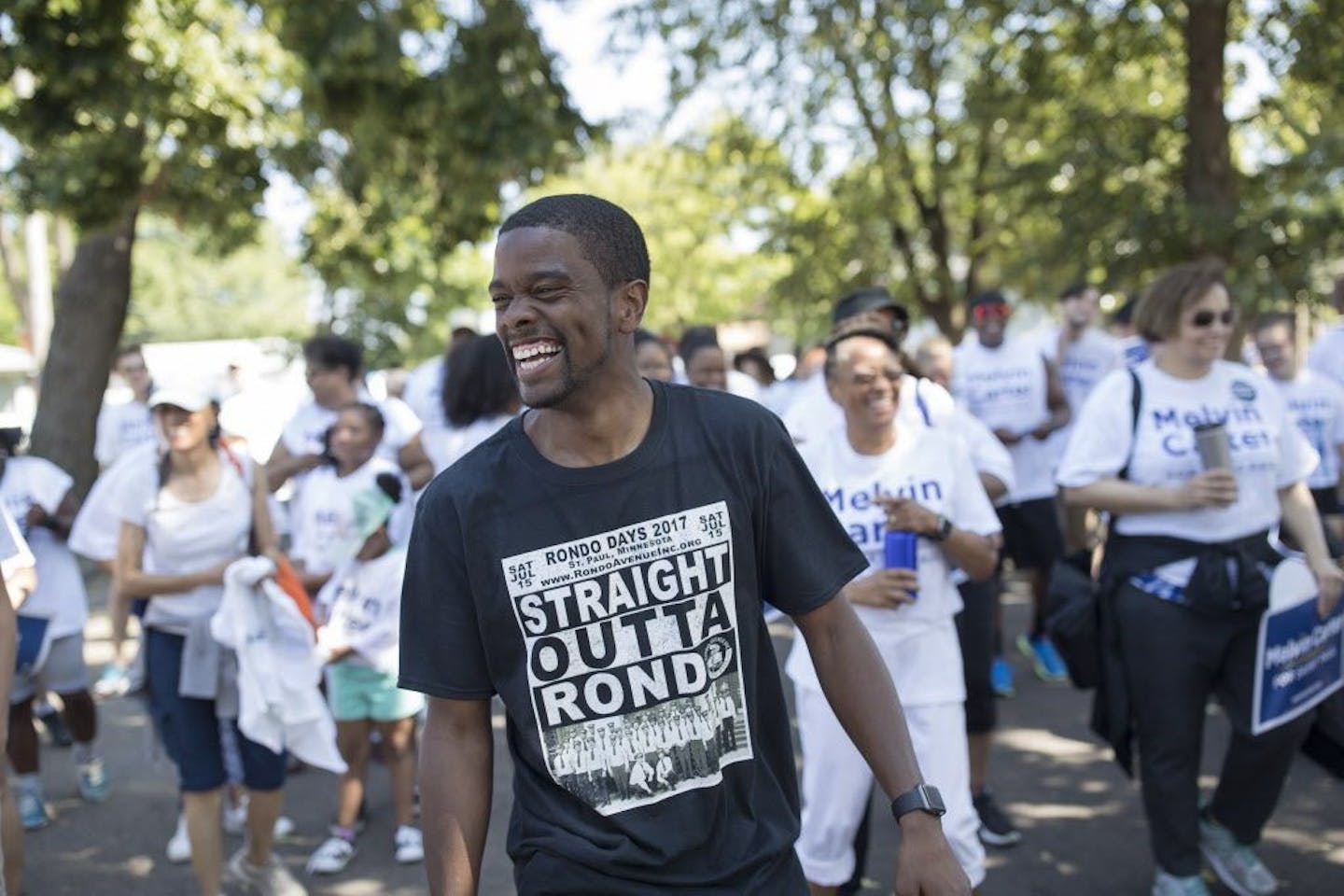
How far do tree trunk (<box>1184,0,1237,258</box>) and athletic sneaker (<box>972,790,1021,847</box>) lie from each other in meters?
7.33

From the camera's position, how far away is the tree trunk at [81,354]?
14125 millimetres

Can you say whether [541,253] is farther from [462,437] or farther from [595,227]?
[462,437]

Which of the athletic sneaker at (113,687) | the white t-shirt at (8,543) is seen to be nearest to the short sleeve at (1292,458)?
the white t-shirt at (8,543)

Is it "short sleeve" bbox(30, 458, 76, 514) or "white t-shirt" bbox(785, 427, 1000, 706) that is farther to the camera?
"short sleeve" bbox(30, 458, 76, 514)

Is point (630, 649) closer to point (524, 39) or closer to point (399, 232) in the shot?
point (524, 39)

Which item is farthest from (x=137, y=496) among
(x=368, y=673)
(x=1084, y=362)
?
(x=1084, y=362)

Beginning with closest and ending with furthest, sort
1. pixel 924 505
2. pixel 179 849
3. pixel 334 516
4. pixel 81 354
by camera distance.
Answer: pixel 924 505
pixel 179 849
pixel 334 516
pixel 81 354

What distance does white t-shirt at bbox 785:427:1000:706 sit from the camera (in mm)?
4059

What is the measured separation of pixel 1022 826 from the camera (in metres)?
5.58

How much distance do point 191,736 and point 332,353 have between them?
2.32m

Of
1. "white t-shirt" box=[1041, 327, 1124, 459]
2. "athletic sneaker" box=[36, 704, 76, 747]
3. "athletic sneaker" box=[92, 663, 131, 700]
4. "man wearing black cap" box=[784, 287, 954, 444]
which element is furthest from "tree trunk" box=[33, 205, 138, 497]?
"man wearing black cap" box=[784, 287, 954, 444]

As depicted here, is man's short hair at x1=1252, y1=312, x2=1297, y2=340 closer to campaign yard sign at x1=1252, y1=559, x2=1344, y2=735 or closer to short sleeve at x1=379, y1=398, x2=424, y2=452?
campaign yard sign at x1=1252, y1=559, x2=1344, y2=735

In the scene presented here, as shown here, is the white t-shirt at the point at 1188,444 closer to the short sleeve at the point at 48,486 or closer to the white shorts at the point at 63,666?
the short sleeve at the point at 48,486

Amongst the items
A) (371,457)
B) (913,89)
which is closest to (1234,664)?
(371,457)
